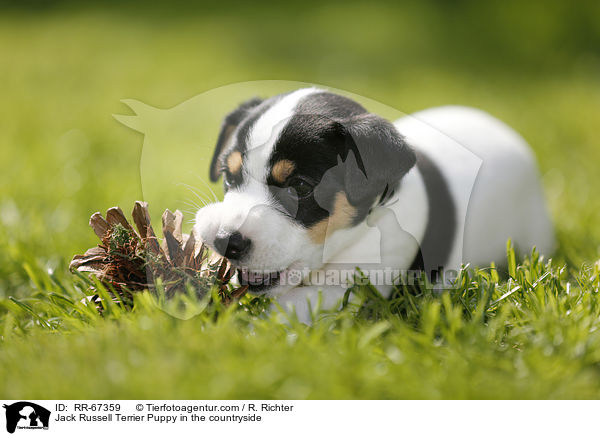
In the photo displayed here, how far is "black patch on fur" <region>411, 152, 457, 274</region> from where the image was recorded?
97.6 inches

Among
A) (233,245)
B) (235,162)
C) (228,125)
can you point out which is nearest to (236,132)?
(235,162)

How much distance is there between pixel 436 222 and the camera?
8.21 ft

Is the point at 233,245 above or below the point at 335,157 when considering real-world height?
below

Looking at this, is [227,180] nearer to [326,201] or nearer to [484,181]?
[326,201]

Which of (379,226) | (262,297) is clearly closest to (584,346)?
(379,226)

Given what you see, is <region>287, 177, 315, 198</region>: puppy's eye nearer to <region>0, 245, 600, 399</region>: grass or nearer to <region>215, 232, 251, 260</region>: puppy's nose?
<region>215, 232, 251, 260</region>: puppy's nose

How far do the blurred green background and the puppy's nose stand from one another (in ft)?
2.66

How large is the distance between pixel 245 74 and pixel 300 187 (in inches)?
212

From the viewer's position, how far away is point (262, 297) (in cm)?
234

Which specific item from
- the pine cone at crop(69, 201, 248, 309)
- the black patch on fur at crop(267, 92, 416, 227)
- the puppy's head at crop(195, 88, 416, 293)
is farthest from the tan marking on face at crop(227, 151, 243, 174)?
the pine cone at crop(69, 201, 248, 309)
